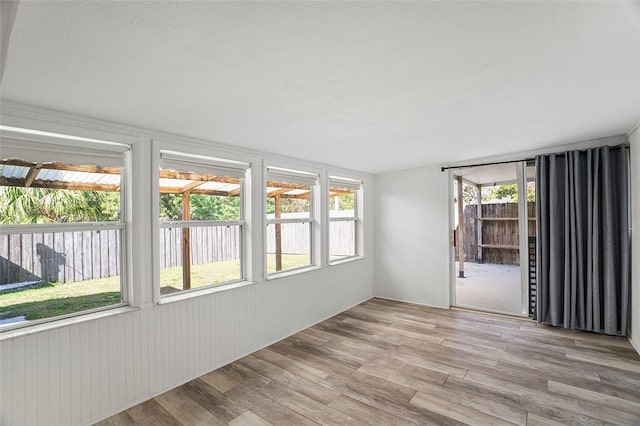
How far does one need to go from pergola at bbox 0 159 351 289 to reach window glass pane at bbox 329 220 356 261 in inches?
37.6

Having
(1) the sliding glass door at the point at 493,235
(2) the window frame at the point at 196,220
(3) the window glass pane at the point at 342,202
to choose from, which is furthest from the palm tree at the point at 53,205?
(1) the sliding glass door at the point at 493,235

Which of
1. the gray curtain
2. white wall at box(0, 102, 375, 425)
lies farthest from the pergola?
the gray curtain

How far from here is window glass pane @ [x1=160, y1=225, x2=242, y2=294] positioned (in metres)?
2.86

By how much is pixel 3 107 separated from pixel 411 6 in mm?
2513

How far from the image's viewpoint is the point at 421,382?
8.62ft

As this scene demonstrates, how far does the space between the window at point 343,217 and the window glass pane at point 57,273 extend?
2.93 meters

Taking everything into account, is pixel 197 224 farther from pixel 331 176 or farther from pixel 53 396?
pixel 331 176

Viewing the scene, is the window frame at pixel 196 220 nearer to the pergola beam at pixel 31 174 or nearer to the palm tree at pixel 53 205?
the palm tree at pixel 53 205

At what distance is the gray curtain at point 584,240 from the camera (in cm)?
337

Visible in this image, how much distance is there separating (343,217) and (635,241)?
3486 mm

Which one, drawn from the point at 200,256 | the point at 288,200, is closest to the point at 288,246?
the point at 288,200

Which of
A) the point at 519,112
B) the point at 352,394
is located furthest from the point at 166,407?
the point at 519,112

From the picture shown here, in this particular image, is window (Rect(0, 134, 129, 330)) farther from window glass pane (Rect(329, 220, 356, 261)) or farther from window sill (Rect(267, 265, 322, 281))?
window glass pane (Rect(329, 220, 356, 261))

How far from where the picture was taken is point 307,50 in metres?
1.44
